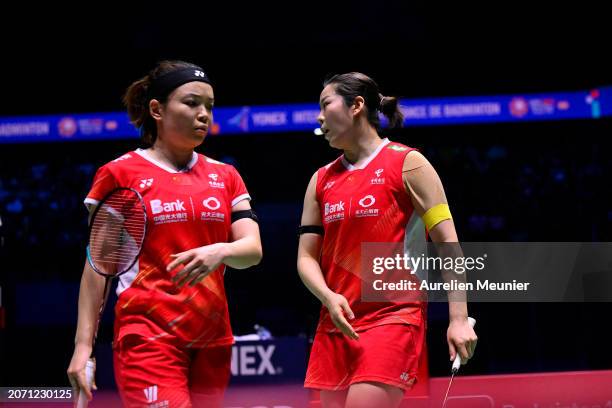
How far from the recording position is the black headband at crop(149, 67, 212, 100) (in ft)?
9.04

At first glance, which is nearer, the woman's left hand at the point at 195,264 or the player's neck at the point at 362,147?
the woman's left hand at the point at 195,264

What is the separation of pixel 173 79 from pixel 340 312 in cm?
101

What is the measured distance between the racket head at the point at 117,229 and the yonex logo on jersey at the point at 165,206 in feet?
0.26

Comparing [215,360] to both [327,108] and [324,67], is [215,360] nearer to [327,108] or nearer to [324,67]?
[327,108]

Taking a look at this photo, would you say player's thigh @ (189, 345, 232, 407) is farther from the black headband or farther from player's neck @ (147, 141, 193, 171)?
the black headband

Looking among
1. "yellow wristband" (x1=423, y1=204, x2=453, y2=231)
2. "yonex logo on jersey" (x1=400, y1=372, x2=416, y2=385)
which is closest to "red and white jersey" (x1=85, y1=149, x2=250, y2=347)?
"yonex logo on jersey" (x1=400, y1=372, x2=416, y2=385)

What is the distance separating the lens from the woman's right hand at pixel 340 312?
275cm

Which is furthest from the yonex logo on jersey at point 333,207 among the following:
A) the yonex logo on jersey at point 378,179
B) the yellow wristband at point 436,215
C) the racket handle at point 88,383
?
the racket handle at point 88,383

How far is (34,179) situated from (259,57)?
3.29 metres

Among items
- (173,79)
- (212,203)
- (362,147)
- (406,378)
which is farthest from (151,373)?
(362,147)

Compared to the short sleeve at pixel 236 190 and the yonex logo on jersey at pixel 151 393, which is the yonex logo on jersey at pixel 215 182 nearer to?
the short sleeve at pixel 236 190

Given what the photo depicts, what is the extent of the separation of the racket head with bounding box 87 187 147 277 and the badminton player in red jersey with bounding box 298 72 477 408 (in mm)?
743

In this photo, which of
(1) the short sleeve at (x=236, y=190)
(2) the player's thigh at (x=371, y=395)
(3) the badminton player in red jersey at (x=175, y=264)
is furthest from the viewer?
(1) the short sleeve at (x=236, y=190)

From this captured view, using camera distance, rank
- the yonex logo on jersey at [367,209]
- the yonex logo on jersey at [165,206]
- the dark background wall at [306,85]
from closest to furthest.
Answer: the yonex logo on jersey at [165,206] → the yonex logo on jersey at [367,209] → the dark background wall at [306,85]
